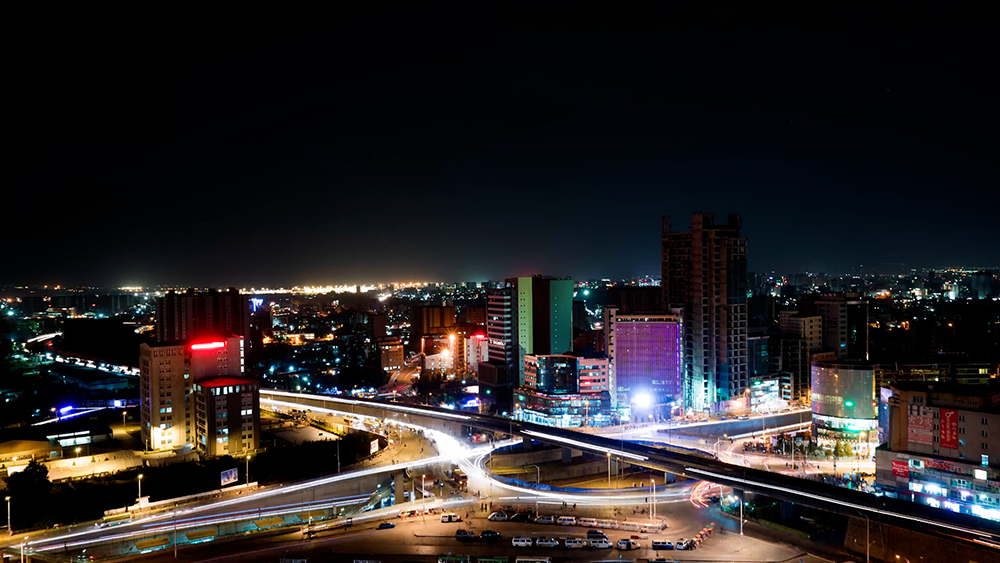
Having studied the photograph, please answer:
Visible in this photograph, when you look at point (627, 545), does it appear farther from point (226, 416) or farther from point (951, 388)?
point (226, 416)

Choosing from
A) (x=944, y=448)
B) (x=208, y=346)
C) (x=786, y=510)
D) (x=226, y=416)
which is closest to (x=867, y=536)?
(x=786, y=510)

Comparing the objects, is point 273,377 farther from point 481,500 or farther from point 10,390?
point 481,500

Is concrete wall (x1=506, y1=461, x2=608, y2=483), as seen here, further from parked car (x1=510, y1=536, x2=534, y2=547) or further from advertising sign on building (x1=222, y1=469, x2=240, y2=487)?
advertising sign on building (x1=222, y1=469, x2=240, y2=487)

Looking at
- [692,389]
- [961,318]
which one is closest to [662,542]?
[692,389]

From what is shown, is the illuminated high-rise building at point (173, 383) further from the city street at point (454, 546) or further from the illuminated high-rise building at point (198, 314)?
the illuminated high-rise building at point (198, 314)

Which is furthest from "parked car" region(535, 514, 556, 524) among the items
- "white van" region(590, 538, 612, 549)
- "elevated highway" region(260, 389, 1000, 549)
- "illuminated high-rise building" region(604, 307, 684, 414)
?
"illuminated high-rise building" region(604, 307, 684, 414)
